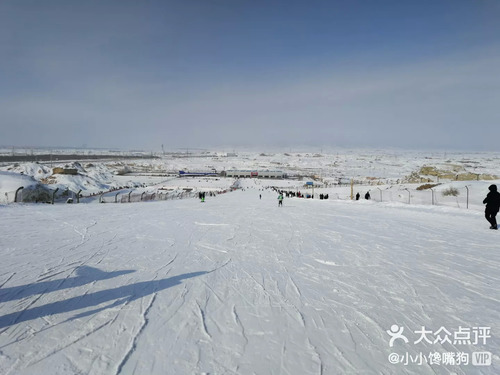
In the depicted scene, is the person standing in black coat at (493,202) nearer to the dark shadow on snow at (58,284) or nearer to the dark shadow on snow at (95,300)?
the dark shadow on snow at (95,300)

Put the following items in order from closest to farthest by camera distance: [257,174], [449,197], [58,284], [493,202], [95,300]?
[95,300]
[58,284]
[493,202]
[449,197]
[257,174]

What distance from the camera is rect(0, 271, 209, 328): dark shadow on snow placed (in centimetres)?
385

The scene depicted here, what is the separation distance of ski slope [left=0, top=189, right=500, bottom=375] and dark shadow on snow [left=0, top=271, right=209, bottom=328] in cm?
2

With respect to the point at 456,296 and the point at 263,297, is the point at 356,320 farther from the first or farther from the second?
the point at 456,296

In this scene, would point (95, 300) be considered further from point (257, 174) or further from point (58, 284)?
point (257, 174)

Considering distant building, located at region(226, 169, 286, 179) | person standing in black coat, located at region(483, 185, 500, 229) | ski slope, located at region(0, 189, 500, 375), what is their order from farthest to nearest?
distant building, located at region(226, 169, 286, 179), person standing in black coat, located at region(483, 185, 500, 229), ski slope, located at region(0, 189, 500, 375)

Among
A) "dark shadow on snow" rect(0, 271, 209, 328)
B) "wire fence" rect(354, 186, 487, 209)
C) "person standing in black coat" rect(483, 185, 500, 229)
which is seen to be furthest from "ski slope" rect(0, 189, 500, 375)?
"wire fence" rect(354, 186, 487, 209)

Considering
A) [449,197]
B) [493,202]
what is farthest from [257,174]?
[493,202]

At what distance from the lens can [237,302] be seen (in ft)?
14.6

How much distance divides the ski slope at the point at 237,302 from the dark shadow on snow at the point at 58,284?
3 centimetres

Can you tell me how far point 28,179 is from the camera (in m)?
25.8

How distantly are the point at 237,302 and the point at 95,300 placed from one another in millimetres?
2125

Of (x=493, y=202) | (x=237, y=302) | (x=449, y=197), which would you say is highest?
(x=493, y=202)

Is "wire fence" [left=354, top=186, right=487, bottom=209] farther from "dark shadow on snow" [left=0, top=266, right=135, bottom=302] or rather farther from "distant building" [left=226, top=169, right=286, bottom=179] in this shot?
"distant building" [left=226, top=169, right=286, bottom=179]
